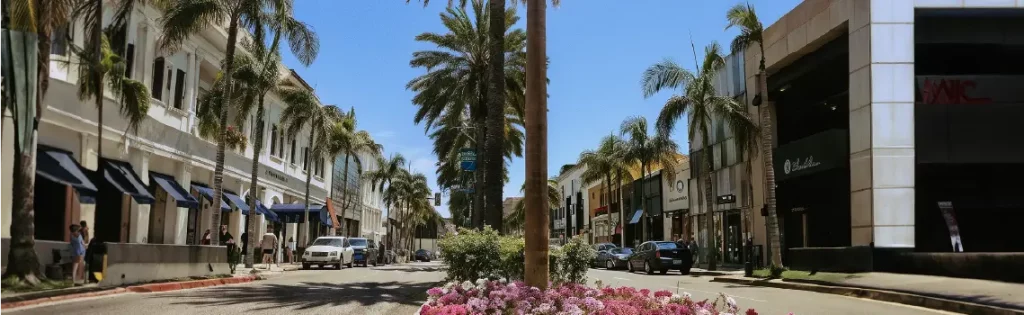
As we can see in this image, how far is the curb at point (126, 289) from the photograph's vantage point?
1281cm

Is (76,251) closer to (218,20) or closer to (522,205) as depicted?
(218,20)

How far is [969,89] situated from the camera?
24.5m

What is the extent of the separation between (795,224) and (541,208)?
2677cm

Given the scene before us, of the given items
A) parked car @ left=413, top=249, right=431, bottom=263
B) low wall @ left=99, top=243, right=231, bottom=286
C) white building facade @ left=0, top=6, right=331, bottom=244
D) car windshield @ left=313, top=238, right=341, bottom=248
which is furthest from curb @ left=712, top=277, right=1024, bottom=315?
parked car @ left=413, top=249, right=431, bottom=263

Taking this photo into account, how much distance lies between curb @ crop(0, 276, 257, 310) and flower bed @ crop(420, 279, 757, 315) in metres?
8.01

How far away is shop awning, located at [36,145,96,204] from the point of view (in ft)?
65.1

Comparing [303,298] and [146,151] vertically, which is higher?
[146,151]

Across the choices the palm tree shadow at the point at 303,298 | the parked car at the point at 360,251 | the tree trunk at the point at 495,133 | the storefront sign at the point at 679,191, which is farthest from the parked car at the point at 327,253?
the storefront sign at the point at 679,191

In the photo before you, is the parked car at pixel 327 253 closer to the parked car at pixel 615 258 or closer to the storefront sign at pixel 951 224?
the parked car at pixel 615 258

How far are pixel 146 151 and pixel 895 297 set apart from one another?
2384cm

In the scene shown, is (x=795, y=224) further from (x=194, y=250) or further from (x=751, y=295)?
(x=194, y=250)

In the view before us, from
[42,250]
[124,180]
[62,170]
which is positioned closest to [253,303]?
[42,250]

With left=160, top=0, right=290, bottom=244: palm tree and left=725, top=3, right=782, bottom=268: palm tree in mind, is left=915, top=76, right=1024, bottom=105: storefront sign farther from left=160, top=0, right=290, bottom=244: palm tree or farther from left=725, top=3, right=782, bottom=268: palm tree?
left=160, top=0, right=290, bottom=244: palm tree

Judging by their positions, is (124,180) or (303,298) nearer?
(303,298)
